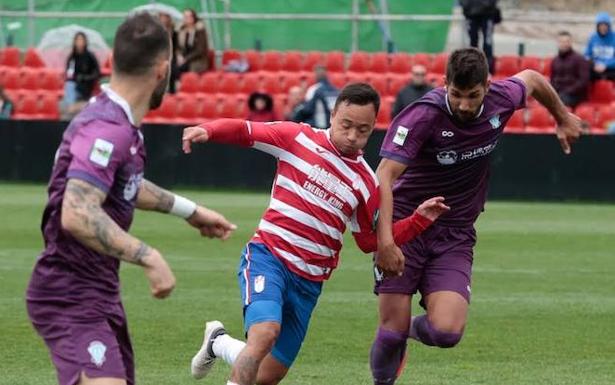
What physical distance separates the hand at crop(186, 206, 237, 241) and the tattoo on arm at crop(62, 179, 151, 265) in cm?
65

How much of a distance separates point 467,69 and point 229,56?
758 inches

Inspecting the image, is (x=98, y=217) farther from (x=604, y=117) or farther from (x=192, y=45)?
(x=192, y=45)

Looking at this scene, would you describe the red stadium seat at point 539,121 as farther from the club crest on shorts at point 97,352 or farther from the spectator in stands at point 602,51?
the club crest on shorts at point 97,352

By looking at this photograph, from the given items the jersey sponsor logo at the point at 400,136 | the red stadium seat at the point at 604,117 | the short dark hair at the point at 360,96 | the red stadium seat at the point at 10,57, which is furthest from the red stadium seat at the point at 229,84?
the short dark hair at the point at 360,96

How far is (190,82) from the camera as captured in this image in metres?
26.6

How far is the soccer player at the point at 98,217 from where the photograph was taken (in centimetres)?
571

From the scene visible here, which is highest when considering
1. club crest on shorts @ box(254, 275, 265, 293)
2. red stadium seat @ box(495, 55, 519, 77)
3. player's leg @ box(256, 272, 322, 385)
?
club crest on shorts @ box(254, 275, 265, 293)

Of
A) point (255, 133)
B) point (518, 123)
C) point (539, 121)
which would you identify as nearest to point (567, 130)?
point (255, 133)

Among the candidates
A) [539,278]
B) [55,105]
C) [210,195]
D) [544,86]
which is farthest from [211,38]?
[544,86]

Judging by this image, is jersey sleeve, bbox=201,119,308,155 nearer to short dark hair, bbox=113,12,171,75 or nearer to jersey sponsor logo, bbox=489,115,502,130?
jersey sponsor logo, bbox=489,115,502,130

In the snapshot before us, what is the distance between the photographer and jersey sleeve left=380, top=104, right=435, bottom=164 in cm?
844

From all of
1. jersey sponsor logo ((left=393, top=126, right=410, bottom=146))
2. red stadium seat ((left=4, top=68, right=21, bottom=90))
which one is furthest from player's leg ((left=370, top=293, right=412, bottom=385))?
red stadium seat ((left=4, top=68, right=21, bottom=90))

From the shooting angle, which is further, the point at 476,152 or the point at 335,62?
the point at 335,62

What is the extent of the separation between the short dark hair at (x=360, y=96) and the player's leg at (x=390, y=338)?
137 centimetres
